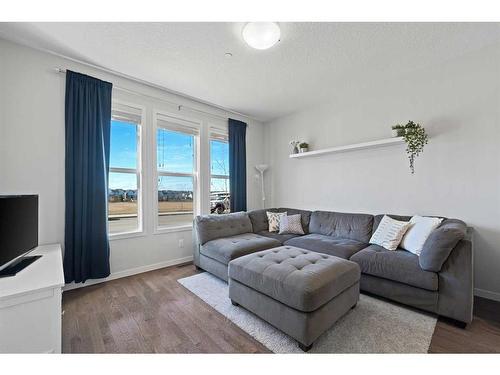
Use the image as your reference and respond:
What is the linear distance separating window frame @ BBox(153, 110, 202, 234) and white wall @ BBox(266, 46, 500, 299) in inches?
77.0

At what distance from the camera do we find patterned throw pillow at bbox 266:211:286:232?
11.8ft

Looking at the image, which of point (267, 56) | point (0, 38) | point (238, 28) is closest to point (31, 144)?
point (0, 38)

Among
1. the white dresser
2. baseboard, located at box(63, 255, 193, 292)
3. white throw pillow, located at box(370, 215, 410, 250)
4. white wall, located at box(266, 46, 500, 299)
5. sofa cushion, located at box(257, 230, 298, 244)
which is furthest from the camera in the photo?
sofa cushion, located at box(257, 230, 298, 244)

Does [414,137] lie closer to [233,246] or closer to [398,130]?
[398,130]

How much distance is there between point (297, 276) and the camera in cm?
165

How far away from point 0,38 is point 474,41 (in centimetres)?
469

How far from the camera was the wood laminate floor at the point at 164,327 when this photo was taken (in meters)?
1.56

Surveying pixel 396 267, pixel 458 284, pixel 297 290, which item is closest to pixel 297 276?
pixel 297 290

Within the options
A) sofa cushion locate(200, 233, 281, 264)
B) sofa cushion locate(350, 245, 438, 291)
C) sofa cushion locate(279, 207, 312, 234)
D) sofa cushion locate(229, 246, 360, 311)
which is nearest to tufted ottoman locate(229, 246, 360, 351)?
sofa cushion locate(229, 246, 360, 311)

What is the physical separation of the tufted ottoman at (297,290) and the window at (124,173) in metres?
1.84

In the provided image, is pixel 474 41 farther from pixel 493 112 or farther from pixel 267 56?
pixel 267 56

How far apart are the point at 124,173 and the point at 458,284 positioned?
3.79 meters

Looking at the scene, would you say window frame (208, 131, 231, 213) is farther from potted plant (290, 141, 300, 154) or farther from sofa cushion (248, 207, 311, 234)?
potted plant (290, 141, 300, 154)

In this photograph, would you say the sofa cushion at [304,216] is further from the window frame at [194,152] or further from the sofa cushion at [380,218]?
the window frame at [194,152]
